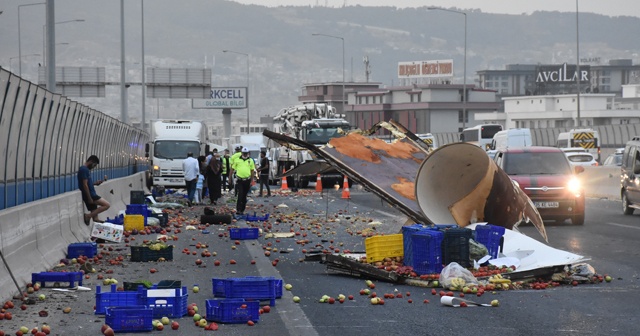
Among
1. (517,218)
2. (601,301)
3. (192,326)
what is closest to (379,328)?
(192,326)

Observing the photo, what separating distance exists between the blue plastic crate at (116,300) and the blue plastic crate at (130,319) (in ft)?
2.75

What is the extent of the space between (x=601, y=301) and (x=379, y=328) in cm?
305

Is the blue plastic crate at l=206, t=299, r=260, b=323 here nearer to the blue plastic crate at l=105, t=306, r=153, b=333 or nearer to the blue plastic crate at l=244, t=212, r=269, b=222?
the blue plastic crate at l=105, t=306, r=153, b=333

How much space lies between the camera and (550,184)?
2683 cm

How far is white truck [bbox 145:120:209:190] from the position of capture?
170 feet

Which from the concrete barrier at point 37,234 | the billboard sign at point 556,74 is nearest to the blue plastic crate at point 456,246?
the concrete barrier at point 37,234

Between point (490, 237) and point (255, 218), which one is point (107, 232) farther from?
point (490, 237)

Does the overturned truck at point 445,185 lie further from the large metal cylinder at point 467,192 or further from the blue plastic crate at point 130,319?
the blue plastic crate at point 130,319

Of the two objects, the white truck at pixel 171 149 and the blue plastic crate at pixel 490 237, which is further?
the white truck at pixel 171 149

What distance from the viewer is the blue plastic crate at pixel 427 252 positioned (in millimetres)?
15211

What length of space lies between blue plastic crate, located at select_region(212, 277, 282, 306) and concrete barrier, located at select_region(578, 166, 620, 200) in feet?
98.6

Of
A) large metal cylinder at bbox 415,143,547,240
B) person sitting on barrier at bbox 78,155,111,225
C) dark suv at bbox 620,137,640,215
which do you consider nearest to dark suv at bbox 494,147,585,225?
dark suv at bbox 620,137,640,215

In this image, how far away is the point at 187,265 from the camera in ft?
58.9

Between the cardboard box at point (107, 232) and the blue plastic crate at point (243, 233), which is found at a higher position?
the cardboard box at point (107, 232)
